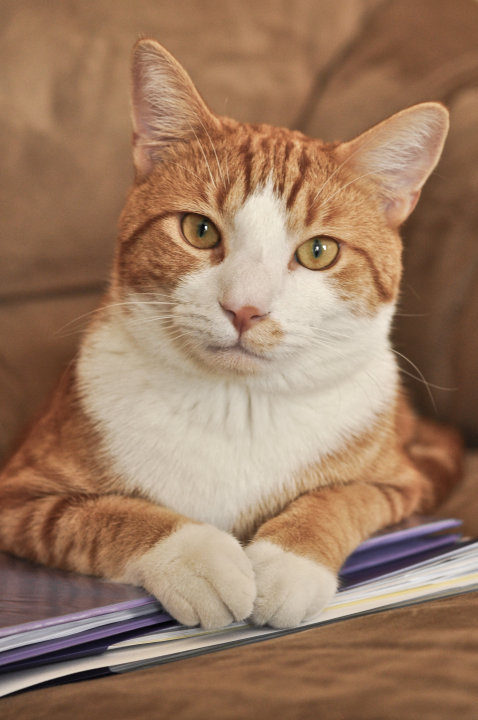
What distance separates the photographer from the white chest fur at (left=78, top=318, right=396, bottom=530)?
1.27 meters

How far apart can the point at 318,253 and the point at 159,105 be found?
15.9 inches

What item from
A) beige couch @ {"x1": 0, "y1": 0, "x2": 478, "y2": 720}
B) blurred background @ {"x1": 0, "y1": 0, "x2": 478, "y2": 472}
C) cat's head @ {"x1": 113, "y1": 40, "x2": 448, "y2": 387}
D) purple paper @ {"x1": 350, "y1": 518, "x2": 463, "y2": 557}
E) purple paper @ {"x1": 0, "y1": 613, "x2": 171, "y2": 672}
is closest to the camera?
purple paper @ {"x1": 0, "y1": 613, "x2": 171, "y2": 672}

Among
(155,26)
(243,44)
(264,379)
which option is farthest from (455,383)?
(155,26)

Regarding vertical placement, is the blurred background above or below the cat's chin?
above

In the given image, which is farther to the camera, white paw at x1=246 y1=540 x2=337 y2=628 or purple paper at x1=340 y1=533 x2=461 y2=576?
purple paper at x1=340 y1=533 x2=461 y2=576

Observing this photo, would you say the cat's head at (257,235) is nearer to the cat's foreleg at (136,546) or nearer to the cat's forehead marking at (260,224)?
the cat's forehead marking at (260,224)

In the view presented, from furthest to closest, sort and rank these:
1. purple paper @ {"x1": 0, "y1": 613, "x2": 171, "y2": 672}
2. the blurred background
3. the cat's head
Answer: the blurred background < the cat's head < purple paper @ {"x1": 0, "y1": 613, "x2": 171, "y2": 672}

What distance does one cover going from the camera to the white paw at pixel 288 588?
3.34 feet

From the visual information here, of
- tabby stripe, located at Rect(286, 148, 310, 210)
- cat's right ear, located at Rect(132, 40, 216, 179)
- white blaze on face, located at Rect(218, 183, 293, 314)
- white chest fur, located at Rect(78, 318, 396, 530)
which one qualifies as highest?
cat's right ear, located at Rect(132, 40, 216, 179)

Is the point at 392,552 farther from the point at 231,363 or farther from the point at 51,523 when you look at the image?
the point at 51,523

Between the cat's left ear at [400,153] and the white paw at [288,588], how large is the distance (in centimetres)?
63

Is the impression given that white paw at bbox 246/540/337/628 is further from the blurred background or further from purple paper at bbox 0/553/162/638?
the blurred background

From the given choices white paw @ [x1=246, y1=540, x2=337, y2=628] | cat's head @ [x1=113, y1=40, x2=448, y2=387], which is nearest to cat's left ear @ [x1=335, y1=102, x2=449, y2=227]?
cat's head @ [x1=113, y1=40, x2=448, y2=387]

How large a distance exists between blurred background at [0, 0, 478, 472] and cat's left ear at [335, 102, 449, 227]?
17.9 inches
